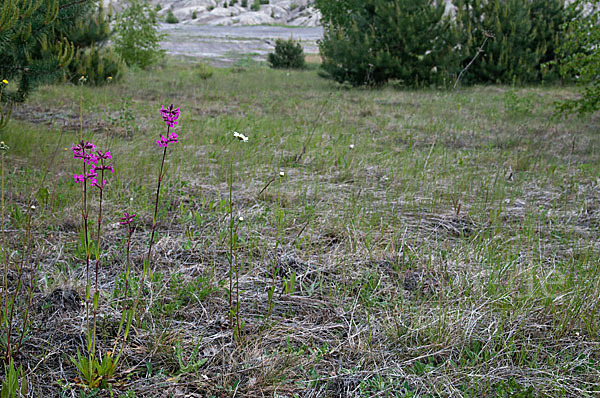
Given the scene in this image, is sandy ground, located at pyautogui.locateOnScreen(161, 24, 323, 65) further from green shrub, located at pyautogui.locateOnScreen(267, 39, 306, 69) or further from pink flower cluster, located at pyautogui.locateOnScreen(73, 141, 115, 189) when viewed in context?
pink flower cluster, located at pyautogui.locateOnScreen(73, 141, 115, 189)

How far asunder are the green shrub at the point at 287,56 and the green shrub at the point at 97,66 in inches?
340

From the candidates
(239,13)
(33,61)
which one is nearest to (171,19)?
(239,13)

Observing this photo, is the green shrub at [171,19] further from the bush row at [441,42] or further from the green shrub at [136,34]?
the bush row at [441,42]

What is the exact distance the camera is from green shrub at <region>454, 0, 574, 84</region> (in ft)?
40.7

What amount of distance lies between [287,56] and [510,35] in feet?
27.2

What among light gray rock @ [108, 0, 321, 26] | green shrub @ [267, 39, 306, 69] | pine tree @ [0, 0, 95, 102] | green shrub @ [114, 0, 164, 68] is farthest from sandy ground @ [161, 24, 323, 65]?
pine tree @ [0, 0, 95, 102]

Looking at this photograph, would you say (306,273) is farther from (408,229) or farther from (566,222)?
(566,222)

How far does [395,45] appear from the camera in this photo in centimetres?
1169

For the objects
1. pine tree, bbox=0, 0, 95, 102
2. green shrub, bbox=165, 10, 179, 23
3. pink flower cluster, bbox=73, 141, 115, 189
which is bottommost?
pink flower cluster, bbox=73, 141, 115, 189

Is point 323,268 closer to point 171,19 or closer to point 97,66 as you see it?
point 97,66

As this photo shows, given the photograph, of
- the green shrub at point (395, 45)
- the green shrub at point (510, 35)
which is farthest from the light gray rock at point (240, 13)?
the green shrub at point (395, 45)

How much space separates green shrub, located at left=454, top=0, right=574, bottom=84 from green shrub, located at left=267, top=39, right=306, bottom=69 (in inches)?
269

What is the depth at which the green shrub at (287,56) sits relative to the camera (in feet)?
59.6

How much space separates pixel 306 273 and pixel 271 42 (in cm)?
2777
